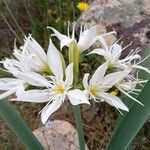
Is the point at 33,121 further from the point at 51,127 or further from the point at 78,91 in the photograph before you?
the point at 78,91

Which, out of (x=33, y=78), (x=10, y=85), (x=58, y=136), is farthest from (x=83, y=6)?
(x=33, y=78)

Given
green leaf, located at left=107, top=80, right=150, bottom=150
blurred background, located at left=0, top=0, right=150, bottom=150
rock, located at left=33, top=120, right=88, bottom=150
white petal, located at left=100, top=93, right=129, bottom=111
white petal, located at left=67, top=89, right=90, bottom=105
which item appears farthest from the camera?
blurred background, located at left=0, top=0, right=150, bottom=150

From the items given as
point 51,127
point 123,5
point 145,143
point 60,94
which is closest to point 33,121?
point 51,127

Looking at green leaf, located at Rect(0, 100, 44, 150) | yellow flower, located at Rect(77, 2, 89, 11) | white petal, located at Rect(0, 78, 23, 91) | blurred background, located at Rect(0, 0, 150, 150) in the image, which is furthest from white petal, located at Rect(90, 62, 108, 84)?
yellow flower, located at Rect(77, 2, 89, 11)

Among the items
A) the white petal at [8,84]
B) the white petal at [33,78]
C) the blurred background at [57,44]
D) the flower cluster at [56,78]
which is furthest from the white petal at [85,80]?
the blurred background at [57,44]

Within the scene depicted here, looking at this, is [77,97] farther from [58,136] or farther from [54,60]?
[58,136]

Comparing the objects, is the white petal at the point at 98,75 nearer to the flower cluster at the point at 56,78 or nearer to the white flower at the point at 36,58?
the flower cluster at the point at 56,78

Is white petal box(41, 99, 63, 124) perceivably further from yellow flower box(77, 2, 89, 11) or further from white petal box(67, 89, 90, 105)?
yellow flower box(77, 2, 89, 11)
